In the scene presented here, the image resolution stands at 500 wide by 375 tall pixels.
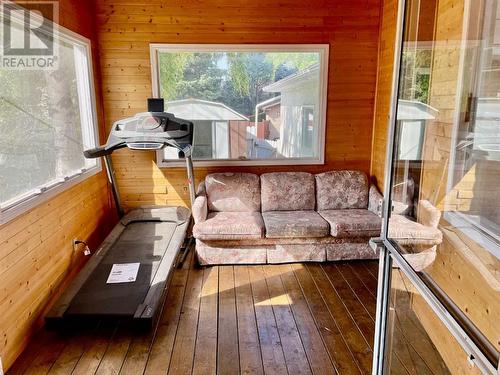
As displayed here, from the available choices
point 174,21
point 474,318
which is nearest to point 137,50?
point 174,21

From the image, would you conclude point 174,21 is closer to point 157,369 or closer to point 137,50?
point 137,50

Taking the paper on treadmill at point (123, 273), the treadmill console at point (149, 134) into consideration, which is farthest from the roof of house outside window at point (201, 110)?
the paper on treadmill at point (123, 273)

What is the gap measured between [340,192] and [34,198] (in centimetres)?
298

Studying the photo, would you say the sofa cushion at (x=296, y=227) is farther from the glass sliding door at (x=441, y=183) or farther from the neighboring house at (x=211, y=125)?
the glass sliding door at (x=441, y=183)

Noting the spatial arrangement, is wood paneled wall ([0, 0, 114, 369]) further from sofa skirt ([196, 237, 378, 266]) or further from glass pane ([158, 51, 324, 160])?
sofa skirt ([196, 237, 378, 266])

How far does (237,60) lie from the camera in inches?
163

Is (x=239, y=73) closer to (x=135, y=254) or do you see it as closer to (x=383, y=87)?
(x=383, y=87)

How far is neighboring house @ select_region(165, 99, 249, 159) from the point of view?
425 cm

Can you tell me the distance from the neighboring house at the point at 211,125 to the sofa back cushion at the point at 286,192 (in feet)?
1.88

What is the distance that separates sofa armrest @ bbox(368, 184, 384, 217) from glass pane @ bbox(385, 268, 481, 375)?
221cm

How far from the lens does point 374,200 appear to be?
405 centimetres

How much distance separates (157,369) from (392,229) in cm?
163

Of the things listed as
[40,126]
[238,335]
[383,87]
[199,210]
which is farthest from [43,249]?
[383,87]

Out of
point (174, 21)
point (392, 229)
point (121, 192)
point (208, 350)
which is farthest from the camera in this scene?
point (121, 192)
